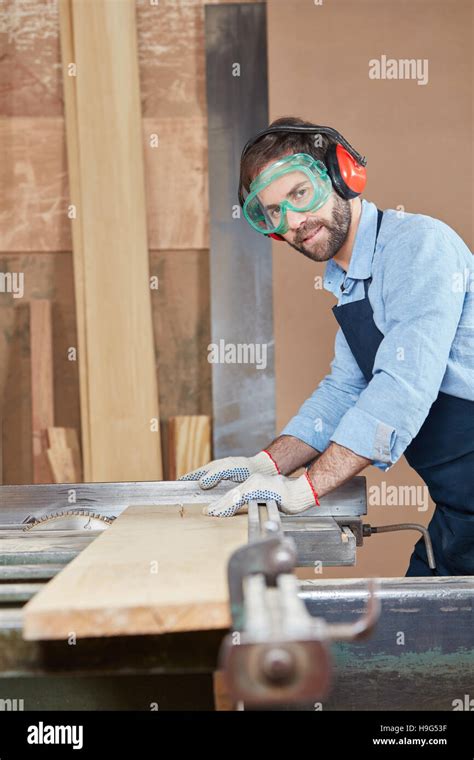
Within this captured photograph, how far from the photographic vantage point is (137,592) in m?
1.03

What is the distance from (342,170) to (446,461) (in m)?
0.80

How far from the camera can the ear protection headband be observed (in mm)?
2107

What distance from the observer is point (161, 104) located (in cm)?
367

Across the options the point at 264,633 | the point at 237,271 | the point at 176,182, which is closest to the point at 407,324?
the point at 264,633

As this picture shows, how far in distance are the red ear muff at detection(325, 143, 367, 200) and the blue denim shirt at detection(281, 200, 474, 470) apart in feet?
0.24

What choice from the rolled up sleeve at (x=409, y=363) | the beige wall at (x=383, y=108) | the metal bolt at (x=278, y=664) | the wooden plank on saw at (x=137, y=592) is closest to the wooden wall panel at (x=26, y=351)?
the beige wall at (x=383, y=108)

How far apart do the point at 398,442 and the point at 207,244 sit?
6.62 ft

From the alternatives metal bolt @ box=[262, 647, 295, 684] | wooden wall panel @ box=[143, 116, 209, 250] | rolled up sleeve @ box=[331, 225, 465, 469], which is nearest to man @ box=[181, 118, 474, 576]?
rolled up sleeve @ box=[331, 225, 465, 469]

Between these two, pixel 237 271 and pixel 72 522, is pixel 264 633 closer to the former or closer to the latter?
pixel 72 522

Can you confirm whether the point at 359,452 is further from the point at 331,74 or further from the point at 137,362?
the point at 331,74

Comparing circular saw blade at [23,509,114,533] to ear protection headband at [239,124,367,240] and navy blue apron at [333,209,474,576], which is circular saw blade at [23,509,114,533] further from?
ear protection headband at [239,124,367,240]

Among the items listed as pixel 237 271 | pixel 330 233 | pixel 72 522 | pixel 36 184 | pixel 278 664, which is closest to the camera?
pixel 278 664

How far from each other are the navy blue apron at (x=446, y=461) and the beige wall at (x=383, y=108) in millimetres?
1308

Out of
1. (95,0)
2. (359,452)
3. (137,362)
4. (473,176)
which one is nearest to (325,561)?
(359,452)
